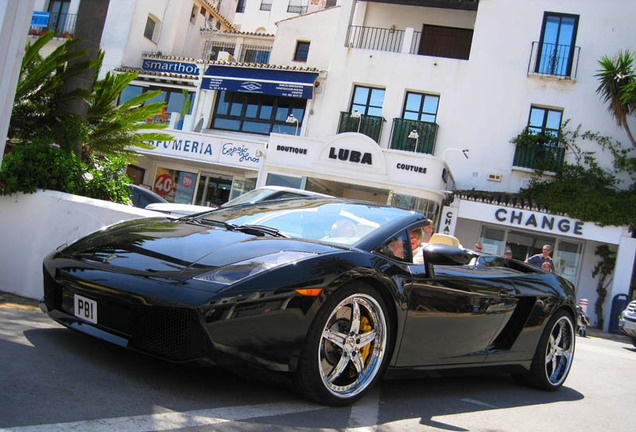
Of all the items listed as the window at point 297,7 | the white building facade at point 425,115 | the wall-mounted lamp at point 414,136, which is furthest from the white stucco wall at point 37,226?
the window at point 297,7

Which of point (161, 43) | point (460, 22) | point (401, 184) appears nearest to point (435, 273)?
point (401, 184)

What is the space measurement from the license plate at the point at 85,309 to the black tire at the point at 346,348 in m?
1.12

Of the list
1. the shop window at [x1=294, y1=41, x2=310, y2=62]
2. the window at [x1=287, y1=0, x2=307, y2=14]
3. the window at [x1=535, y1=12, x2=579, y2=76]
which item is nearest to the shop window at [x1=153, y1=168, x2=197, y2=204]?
the shop window at [x1=294, y1=41, x2=310, y2=62]

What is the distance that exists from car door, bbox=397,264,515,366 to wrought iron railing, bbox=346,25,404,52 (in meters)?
18.7

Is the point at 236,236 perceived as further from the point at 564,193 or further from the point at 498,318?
the point at 564,193

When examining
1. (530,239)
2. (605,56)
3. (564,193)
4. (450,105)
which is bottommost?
(530,239)

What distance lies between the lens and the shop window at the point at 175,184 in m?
23.6

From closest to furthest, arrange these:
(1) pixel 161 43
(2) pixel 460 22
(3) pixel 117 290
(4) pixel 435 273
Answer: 1. (3) pixel 117 290
2. (4) pixel 435 273
3. (2) pixel 460 22
4. (1) pixel 161 43

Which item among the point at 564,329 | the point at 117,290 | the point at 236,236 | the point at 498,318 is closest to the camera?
the point at 117,290

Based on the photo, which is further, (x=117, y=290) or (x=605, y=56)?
(x=605, y=56)

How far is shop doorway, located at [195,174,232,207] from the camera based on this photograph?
23.1m

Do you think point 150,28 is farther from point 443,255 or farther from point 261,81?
point 443,255

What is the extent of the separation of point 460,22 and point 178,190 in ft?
41.2

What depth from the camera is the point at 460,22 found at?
21.8m
